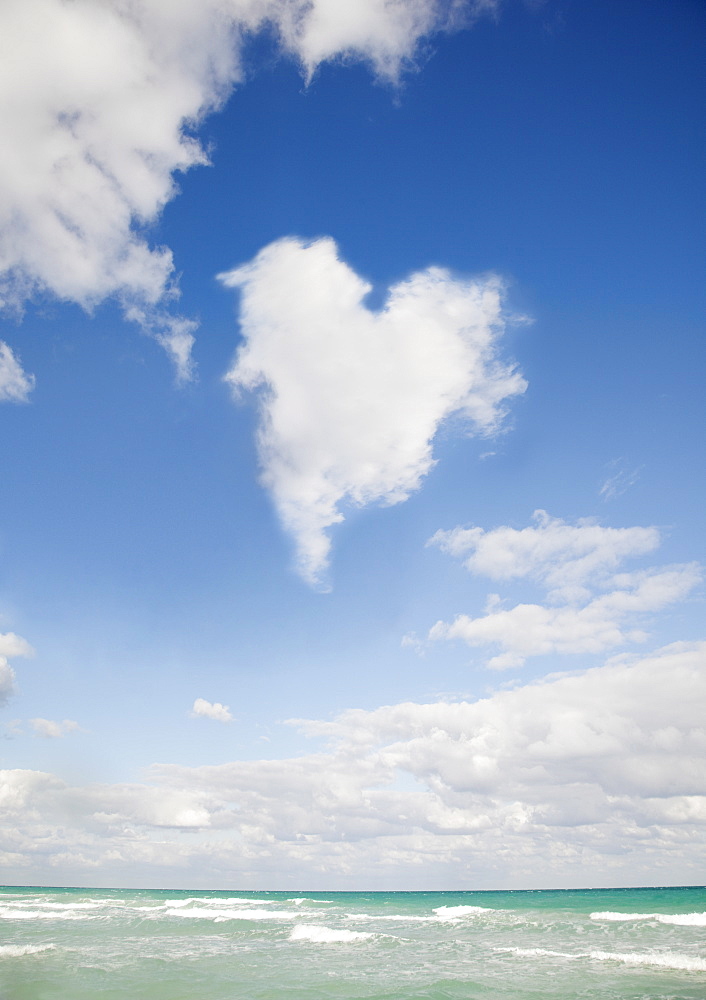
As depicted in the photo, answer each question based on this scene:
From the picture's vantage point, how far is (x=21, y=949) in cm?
2388

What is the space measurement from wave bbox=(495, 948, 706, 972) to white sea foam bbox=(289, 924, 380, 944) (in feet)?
25.6

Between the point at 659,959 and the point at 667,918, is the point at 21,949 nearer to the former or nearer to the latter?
the point at 659,959

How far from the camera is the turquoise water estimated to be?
1656 centimetres

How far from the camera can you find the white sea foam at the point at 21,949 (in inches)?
890

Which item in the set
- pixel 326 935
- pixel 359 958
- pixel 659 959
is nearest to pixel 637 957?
pixel 659 959

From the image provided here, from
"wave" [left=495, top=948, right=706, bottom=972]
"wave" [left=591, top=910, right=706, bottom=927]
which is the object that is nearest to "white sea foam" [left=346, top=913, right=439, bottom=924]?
"wave" [left=591, top=910, right=706, bottom=927]

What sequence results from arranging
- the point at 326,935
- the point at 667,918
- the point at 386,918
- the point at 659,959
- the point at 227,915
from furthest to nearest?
1. the point at 227,915
2. the point at 386,918
3. the point at 667,918
4. the point at 326,935
5. the point at 659,959

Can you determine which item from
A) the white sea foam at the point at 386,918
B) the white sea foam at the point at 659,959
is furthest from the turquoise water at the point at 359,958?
the white sea foam at the point at 386,918

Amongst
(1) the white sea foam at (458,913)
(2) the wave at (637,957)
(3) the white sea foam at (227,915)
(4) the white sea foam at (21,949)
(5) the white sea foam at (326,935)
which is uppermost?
(4) the white sea foam at (21,949)

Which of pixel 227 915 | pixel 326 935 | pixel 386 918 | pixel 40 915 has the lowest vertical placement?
pixel 386 918

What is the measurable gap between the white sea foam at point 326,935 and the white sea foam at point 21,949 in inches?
435

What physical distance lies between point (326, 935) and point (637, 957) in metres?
15.4

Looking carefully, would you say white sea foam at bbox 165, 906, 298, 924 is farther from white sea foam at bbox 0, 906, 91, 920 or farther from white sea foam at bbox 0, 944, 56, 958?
white sea foam at bbox 0, 944, 56, 958

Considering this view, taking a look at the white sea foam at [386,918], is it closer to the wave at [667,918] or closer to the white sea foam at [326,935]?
the white sea foam at [326,935]
